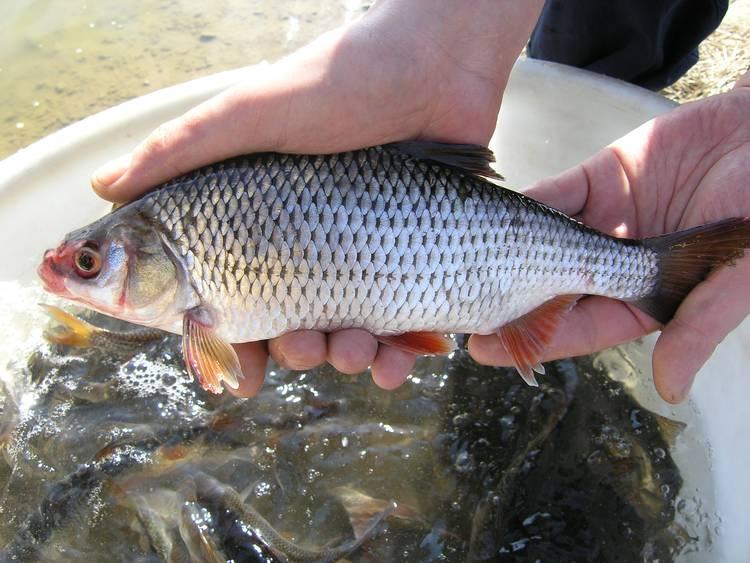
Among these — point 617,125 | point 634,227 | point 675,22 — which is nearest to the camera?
point 634,227

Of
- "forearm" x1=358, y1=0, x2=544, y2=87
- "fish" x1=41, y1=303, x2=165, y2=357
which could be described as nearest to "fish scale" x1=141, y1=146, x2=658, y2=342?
"forearm" x1=358, y1=0, x2=544, y2=87

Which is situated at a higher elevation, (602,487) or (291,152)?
(291,152)

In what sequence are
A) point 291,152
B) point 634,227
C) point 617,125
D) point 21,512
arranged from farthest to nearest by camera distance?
1. point 617,125
2. point 634,227
3. point 21,512
4. point 291,152

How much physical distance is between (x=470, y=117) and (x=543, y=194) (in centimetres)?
44

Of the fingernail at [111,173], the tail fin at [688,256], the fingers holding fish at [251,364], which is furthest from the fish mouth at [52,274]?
the tail fin at [688,256]

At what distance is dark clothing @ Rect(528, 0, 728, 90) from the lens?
3414mm

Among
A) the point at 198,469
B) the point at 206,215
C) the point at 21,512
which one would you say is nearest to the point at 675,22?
the point at 206,215

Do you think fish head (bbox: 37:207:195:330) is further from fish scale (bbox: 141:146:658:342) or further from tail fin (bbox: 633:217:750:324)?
tail fin (bbox: 633:217:750:324)

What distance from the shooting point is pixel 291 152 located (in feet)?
7.39

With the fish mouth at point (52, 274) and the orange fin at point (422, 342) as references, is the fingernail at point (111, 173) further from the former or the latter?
the orange fin at point (422, 342)

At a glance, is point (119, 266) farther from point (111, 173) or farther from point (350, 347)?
point (350, 347)

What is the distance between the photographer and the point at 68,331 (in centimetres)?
291

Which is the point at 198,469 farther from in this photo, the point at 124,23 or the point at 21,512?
the point at 124,23

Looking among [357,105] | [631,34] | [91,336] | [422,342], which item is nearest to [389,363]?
[422,342]
